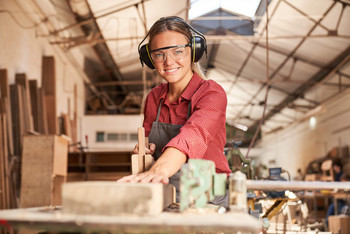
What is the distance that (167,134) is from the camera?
83.7 inches

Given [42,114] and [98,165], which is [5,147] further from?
[98,165]

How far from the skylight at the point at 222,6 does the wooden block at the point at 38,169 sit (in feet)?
20.8

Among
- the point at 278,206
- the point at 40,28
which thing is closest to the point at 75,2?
the point at 40,28

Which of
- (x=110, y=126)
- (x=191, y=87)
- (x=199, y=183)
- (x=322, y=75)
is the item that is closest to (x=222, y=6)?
(x=322, y=75)

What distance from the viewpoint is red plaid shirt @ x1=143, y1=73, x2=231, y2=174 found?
1.70m

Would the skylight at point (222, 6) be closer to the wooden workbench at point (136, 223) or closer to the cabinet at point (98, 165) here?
the cabinet at point (98, 165)

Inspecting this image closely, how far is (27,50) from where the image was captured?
9.01 metres

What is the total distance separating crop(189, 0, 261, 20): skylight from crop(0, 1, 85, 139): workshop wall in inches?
155

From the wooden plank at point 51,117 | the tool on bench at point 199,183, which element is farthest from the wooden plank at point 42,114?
the tool on bench at point 199,183

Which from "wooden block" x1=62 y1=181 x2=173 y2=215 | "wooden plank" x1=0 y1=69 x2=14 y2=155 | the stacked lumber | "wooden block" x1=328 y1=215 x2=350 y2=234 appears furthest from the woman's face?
"wooden plank" x1=0 y1=69 x2=14 y2=155

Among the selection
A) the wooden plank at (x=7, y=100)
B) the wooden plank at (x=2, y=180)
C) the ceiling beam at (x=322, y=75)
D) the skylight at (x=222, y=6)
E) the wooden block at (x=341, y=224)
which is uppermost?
the skylight at (x=222, y=6)

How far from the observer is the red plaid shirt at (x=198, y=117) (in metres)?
1.70

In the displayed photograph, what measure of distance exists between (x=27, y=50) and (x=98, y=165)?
3.14m

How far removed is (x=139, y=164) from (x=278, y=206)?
2361 mm
